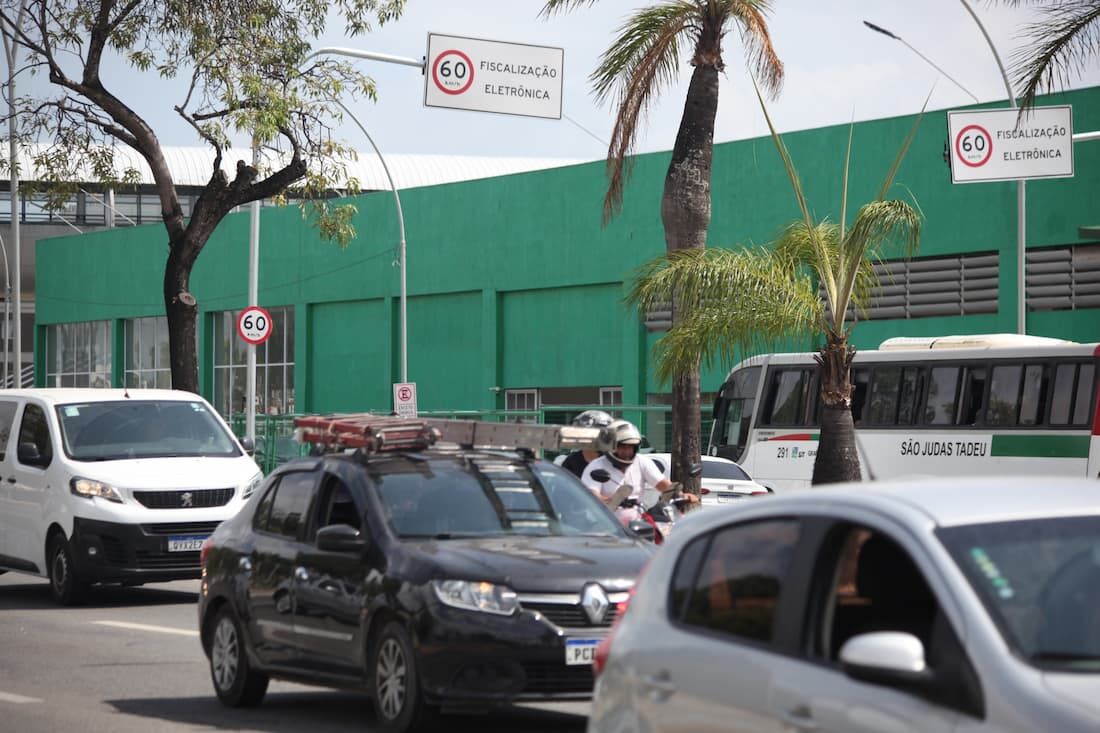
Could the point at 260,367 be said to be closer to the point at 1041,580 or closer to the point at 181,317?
the point at 181,317

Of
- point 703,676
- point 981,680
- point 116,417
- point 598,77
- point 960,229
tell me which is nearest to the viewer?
point 981,680

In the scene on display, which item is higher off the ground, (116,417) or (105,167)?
(105,167)

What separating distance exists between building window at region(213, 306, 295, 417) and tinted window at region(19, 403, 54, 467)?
34.9 metres

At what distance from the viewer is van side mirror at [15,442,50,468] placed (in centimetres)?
1814

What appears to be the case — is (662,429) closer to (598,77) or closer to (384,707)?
(598,77)

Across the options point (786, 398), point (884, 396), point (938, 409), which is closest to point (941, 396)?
point (938, 409)

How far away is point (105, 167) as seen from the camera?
26.8 metres

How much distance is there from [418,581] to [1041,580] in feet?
16.1

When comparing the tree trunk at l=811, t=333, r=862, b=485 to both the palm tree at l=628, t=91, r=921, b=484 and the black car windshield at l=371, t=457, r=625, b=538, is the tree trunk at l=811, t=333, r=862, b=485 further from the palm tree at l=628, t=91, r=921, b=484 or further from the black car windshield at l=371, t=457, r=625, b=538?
the black car windshield at l=371, t=457, r=625, b=538

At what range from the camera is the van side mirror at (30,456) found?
1814 cm

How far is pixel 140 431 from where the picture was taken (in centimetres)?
1858

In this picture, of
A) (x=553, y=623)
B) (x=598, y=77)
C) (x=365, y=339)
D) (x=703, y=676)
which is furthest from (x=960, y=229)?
(x=703, y=676)

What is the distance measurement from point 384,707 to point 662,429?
2846cm

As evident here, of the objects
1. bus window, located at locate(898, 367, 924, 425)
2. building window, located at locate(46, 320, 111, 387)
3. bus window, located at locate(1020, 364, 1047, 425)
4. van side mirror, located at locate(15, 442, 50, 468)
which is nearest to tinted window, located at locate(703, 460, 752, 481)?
bus window, located at locate(898, 367, 924, 425)
